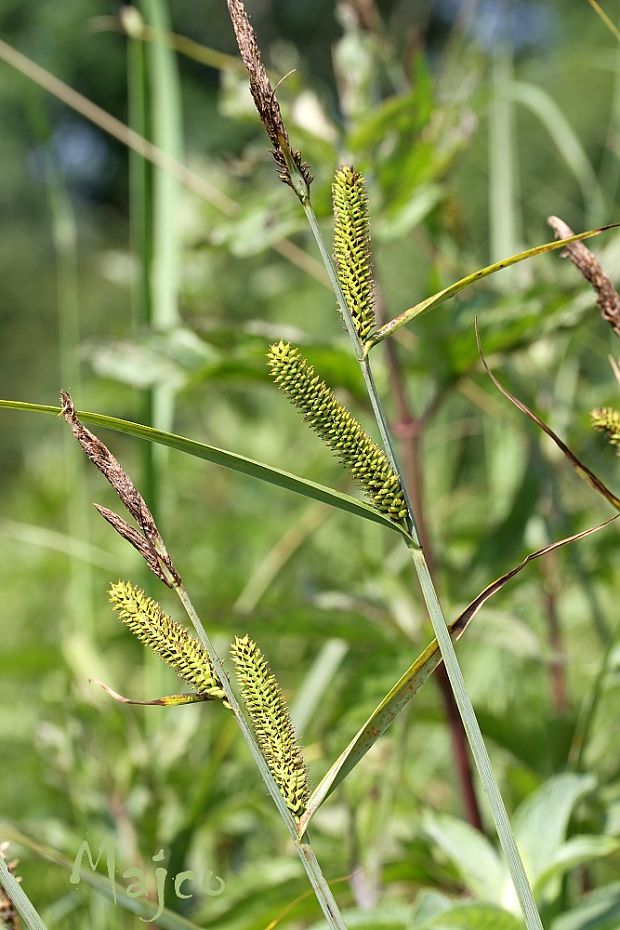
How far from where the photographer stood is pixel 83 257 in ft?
19.8

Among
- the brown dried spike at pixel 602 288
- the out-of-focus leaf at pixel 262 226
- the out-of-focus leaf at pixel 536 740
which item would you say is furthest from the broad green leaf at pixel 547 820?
the out-of-focus leaf at pixel 262 226

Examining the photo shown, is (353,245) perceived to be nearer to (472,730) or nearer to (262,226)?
(472,730)

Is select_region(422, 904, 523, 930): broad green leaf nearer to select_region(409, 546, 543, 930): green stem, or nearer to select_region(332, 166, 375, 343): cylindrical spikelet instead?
select_region(409, 546, 543, 930): green stem

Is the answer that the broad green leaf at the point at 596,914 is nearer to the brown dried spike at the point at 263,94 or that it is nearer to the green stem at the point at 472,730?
→ the green stem at the point at 472,730

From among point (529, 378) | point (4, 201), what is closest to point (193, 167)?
point (529, 378)

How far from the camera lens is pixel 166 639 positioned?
0.84 feet

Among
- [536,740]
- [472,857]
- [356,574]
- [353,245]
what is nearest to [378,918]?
[472,857]

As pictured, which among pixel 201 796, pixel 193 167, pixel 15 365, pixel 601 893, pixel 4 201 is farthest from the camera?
pixel 4 201

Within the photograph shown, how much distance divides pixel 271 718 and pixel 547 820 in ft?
0.79

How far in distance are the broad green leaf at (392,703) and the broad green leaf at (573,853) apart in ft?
0.64

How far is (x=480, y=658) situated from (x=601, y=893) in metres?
0.55

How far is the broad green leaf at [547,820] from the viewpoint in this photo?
1.44ft

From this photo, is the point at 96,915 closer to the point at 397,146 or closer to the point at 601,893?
the point at 601,893

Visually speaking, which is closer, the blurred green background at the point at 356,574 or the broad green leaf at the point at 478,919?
the broad green leaf at the point at 478,919
